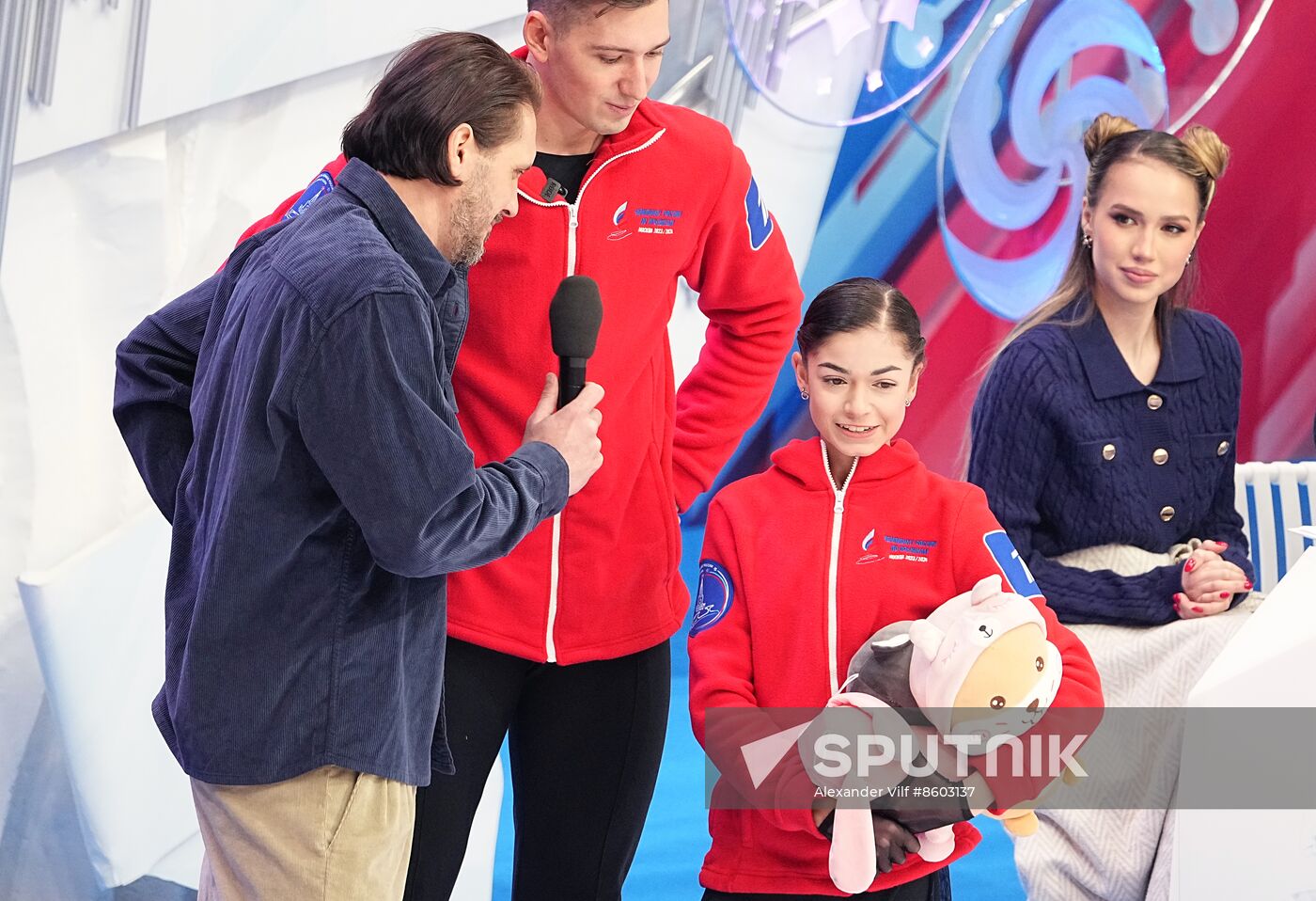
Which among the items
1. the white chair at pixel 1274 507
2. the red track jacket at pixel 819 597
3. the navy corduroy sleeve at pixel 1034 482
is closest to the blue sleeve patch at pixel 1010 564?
the red track jacket at pixel 819 597

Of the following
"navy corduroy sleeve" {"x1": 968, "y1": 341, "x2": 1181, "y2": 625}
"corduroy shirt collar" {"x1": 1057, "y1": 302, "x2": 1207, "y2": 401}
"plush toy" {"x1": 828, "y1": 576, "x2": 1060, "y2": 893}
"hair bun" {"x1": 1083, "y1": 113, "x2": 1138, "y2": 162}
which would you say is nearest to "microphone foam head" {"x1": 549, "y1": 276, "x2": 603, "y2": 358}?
"plush toy" {"x1": 828, "y1": 576, "x2": 1060, "y2": 893}

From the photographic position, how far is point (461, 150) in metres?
1.41

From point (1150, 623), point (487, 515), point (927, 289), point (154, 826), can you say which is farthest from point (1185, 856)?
point (927, 289)

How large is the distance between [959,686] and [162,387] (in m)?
0.93

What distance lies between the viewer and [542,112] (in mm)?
1754

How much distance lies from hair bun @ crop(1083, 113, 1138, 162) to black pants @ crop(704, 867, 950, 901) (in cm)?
123

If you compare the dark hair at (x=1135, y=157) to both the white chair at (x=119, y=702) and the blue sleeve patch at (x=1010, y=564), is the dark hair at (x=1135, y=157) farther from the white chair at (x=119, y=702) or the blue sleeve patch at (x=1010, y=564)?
the white chair at (x=119, y=702)

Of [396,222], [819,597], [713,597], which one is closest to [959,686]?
[819,597]

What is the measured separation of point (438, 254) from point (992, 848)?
227 cm

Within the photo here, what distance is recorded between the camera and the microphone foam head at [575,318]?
1592 mm

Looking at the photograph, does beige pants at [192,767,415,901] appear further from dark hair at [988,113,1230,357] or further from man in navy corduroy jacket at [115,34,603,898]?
dark hair at [988,113,1230,357]

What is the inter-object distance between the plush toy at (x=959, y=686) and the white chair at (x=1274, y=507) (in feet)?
5.24

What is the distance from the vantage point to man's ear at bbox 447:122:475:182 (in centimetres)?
139

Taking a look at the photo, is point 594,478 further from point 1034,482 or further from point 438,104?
point 1034,482
